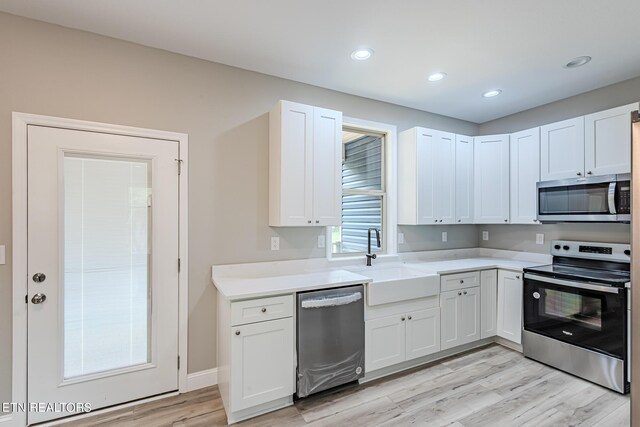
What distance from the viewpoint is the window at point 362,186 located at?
348cm

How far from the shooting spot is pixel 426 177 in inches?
137

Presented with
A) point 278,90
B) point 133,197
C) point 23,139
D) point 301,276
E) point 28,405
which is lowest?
point 28,405

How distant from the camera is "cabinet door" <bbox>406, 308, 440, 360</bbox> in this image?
2.80 m

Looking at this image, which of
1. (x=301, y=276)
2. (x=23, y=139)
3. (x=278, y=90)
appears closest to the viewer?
(x=23, y=139)

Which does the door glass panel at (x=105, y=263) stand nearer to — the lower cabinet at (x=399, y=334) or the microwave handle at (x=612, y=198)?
the lower cabinet at (x=399, y=334)

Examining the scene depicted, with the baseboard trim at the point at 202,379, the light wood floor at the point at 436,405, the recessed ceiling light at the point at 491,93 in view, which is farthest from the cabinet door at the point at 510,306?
the baseboard trim at the point at 202,379

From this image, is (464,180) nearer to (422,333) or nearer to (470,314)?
(470,314)

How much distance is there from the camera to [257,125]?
111 inches

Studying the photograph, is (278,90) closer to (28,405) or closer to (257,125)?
(257,125)

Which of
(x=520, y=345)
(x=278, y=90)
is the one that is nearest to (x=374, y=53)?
(x=278, y=90)

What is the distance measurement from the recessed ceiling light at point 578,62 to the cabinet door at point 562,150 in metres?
0.58

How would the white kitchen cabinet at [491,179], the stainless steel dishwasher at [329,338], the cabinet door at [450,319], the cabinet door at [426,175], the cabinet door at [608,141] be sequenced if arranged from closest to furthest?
1. the stainless steel dishwasher at [329,338]
2. the cabinet door at [608,141]
3. the cabinet door at [450,319]
4. the cabinet door at [426,175]
5. the white kitchen cabinet at [491,179]

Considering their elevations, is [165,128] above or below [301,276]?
above

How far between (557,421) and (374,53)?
3038mm
